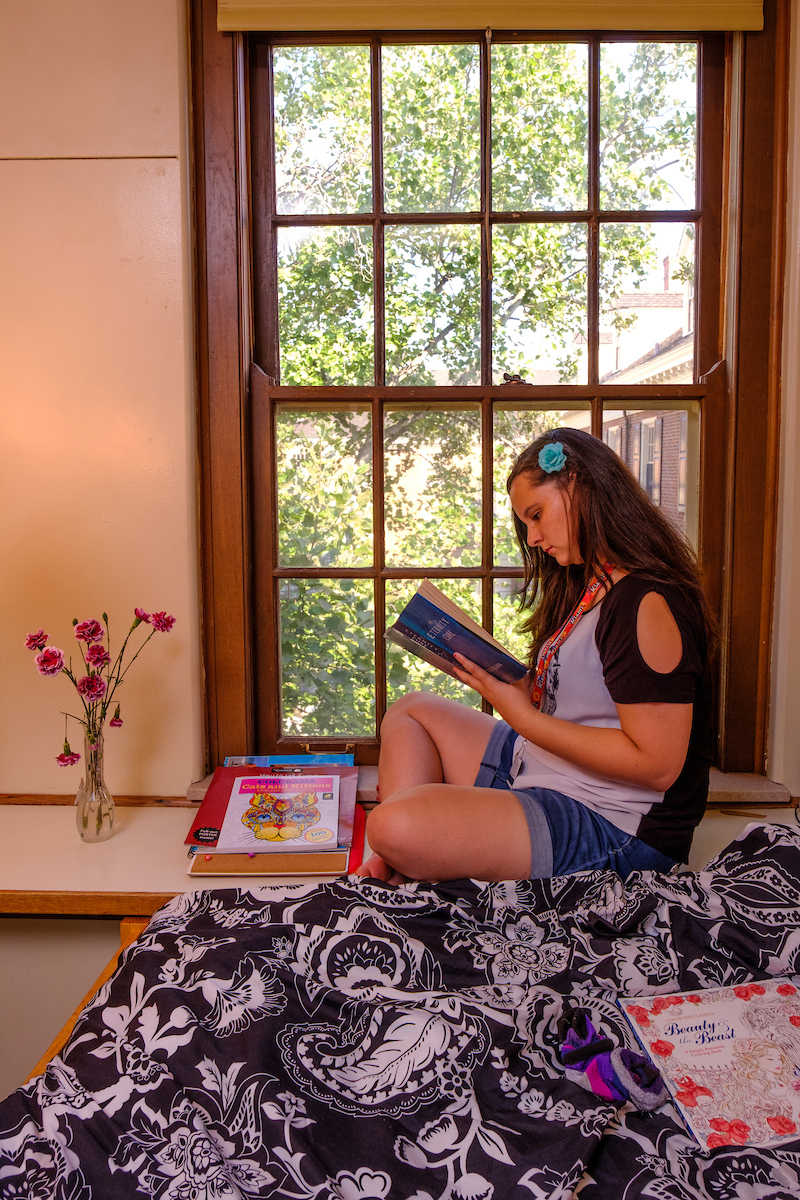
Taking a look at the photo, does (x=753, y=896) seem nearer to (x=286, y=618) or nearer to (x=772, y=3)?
(x=286, y=618)

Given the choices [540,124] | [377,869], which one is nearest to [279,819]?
[377,869]

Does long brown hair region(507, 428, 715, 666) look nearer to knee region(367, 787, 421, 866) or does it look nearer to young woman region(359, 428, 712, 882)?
young woman region(359, 428, 712, 882)

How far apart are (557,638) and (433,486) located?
642 mm

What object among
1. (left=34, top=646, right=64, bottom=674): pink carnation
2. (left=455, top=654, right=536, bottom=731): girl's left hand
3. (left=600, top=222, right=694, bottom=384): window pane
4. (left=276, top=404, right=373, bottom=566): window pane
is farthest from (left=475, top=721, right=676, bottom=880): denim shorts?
(left=600, top=222, right=694, bottom=384): window pane

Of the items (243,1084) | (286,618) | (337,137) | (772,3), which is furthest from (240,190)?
(243,1084)

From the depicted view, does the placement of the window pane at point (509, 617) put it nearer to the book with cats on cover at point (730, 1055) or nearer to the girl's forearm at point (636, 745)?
the girl's forearm at point (636, 745)

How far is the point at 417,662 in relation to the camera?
216cm

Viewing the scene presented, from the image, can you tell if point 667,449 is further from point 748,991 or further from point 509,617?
point 748,991

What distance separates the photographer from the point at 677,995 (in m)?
1.21

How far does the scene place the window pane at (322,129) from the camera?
79.2 inches

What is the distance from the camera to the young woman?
1446 mm

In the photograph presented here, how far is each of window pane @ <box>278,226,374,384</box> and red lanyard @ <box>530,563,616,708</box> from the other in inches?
33.5

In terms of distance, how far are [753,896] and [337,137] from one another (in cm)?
190

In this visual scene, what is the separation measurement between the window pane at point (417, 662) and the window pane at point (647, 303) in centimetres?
64
